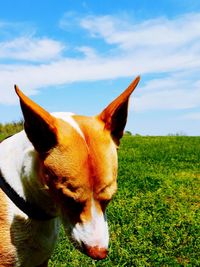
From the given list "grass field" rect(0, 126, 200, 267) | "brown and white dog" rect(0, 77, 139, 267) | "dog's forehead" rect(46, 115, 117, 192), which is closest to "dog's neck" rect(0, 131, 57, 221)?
"brown and white dog" rect(0, 77, 139, 267)

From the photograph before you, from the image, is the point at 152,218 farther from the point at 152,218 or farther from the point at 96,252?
the point at 96,252

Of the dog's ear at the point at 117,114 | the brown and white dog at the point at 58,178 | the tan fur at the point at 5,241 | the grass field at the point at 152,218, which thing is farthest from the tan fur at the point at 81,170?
the grass field at the point at 152,218

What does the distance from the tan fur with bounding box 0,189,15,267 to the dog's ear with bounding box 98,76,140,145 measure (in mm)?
1164

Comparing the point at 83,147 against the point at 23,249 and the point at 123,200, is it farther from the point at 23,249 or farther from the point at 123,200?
the point at 123,200

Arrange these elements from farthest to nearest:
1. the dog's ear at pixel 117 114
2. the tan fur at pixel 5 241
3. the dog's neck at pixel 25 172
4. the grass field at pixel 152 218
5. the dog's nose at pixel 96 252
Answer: the grass field at pixel 152 218
the tan fur at pixel 5 241
the dog's neck at pixel 25 172
the dog's ear at pixel 117 114
the dog's nose at pixel 96 252

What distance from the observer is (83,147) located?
323 cm

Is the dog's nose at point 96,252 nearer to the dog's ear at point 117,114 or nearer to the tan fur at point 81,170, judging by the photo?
the tan fur at point 81,170

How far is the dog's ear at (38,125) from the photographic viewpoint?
3.13 meters

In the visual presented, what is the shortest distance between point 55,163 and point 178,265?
3.43 meters

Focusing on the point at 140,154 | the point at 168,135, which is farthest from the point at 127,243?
the point at 168,135

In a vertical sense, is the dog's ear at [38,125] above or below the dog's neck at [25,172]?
above

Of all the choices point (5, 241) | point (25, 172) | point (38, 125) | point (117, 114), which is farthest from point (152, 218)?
point (38, 125)

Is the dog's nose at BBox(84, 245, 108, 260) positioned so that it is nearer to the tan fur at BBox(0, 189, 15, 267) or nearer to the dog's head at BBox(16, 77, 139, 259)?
the dog's head at BBox(16, 77, 139, 259)

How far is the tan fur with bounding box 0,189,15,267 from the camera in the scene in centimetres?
395
